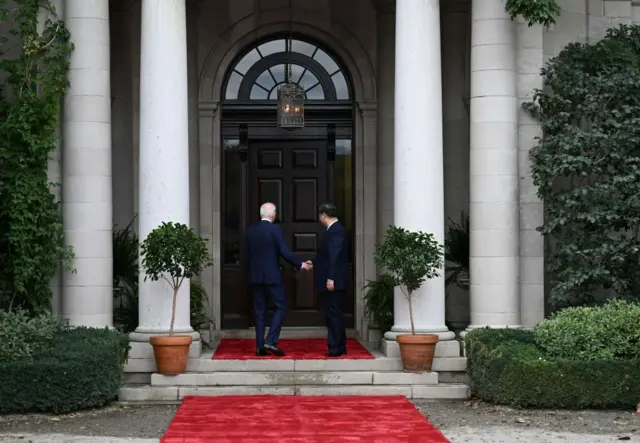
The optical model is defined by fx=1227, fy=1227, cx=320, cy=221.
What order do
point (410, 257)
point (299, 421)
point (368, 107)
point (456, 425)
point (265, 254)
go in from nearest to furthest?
point (299, 421) < point (456, 425) < point (410, 257) < point (265, 254) < point (368, 107)

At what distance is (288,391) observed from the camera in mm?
14148

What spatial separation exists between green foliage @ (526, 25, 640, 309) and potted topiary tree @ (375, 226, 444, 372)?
157 centimetres

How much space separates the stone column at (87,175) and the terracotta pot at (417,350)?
3.64 meters

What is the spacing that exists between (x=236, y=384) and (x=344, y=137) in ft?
18.4

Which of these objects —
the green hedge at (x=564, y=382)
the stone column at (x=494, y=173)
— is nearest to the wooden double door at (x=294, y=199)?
the stone column at (x=494, y=173)

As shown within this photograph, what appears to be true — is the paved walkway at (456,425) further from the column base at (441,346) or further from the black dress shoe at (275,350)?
the black dress shoe at (275,350)

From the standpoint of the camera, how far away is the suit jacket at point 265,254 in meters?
15.3

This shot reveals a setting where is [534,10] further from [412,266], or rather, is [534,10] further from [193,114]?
[193,114]

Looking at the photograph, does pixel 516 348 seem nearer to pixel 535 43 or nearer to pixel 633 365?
pixel 633 365

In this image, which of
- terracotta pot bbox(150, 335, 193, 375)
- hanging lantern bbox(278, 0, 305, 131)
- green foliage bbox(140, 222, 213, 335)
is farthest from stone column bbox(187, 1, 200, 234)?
terracotta pot bbox(150, 335, 193, 375)

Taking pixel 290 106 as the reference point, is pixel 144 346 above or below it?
below

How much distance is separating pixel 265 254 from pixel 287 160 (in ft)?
11.6

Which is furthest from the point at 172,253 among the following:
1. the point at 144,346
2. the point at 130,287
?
the point at 130,287

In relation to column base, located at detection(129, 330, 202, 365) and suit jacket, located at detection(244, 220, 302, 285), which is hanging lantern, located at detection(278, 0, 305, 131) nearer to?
suit jacket, located at detection(244, 220, 302, 285)
